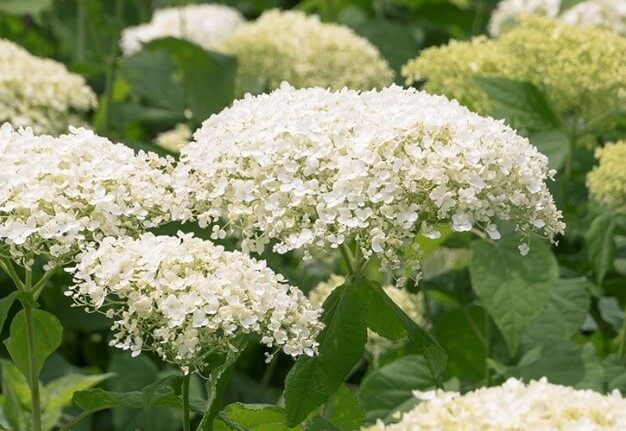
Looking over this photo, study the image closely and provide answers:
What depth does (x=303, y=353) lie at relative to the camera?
286 cm

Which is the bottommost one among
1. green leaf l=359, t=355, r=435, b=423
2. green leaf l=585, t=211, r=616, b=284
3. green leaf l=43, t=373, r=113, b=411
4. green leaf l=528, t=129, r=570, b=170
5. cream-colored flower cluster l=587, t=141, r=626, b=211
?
green leaf l=43, t=373, r=113, b=411

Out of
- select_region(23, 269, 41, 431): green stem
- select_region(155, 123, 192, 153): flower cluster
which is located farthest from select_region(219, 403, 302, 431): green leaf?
select_region(155, 123, 192, 153): flower cluster

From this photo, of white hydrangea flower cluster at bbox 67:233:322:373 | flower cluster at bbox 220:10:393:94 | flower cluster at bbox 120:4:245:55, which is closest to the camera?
white hydrangea flower cluster at bbox 67:233:322:373

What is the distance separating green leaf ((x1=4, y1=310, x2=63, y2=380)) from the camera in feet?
9.79

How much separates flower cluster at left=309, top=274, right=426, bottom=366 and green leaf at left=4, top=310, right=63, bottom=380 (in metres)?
1.16

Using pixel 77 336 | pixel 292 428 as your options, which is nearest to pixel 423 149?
pixel 292 428

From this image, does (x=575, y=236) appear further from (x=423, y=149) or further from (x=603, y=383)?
(x=423, y=149)

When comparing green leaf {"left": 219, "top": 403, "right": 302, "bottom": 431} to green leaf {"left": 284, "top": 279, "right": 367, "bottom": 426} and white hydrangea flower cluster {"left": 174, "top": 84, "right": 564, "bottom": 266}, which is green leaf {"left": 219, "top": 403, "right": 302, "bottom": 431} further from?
white hydrangea flower cluster {"left": 174, "top": 84, "right": 564, "bottom": 266}

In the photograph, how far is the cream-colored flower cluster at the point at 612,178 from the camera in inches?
151

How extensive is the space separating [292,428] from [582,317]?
57.3 inches

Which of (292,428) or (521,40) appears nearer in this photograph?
(292,428)

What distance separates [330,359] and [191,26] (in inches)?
169

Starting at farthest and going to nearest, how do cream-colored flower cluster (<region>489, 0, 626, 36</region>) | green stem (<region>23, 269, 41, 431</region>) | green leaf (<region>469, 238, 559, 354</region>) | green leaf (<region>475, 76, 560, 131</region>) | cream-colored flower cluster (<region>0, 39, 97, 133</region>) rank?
1. cream-colored flower cluster (<region>489, 0, 626, 36</region>)
2. cream-colored flower cluster (<region>0, 39, 97, 133</region>)
3. green leaf (<region>475, 76, 560, 131</region>)
4. green leaf (<region>469, 238, 559, 354</region>)
5. green stem (<region>23, 269, 41, 431</region>)

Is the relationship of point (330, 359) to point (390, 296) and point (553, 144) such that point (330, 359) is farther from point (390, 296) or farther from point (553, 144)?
point (553, 144)
